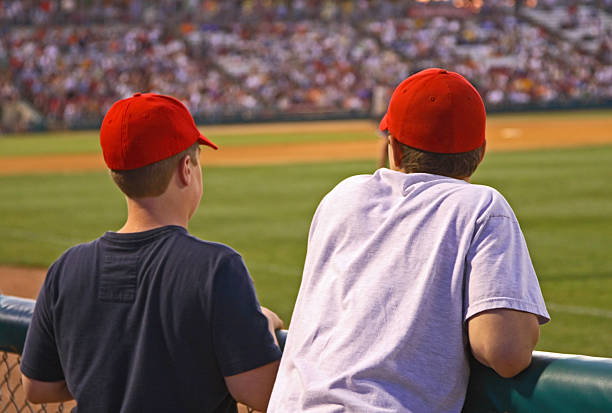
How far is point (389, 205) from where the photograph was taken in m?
2.09

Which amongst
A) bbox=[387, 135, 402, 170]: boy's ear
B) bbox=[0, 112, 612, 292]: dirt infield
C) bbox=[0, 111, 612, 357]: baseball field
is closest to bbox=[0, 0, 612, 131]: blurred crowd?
bbox=[0, 112, 612, 292]: dirt infield

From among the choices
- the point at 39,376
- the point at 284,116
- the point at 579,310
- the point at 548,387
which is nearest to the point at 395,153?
the point at 548,387

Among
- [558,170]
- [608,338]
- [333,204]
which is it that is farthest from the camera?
[558,170]

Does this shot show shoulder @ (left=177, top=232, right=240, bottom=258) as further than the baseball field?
No

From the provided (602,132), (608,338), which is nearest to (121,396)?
(608,338)

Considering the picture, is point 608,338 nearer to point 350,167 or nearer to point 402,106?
point 402,106

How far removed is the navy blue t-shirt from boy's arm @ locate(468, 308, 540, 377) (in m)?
0.52

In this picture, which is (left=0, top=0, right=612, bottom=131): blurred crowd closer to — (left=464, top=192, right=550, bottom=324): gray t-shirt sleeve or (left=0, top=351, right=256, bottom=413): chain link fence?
(left=0, top=351, right=256, bottom=413): chain link fence

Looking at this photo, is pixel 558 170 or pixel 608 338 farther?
pixel 558 170

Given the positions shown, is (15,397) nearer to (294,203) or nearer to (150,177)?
(150,177)

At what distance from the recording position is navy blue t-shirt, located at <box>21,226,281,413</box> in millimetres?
2049

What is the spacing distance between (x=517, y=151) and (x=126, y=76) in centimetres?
2336

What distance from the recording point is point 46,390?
7.97 ft

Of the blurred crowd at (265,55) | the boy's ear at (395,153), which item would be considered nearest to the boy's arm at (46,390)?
the boy's ear at (395,153)
